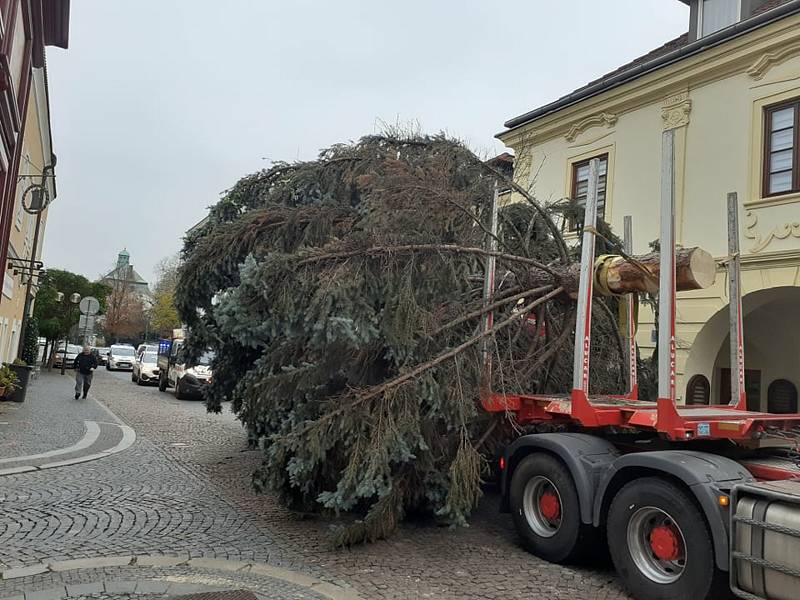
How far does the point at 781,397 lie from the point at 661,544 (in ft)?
31.5

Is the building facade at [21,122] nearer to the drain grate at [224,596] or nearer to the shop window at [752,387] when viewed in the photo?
the drain grate at [224,596]

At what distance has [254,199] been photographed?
8078 millimetres

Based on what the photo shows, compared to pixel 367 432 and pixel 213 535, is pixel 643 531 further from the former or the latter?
pixel 213 535

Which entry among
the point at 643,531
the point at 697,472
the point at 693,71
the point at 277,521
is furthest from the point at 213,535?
the point at 693,71

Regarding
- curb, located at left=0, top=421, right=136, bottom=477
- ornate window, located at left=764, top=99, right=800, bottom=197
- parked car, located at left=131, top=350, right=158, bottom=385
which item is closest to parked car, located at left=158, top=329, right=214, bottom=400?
parked car, located at left=131, top=350, right=158, bottom=385

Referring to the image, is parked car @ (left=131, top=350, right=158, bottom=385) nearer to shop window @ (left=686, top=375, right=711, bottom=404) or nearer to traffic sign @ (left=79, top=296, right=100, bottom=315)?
traffic sign @ (left=79, top=296, right=100, bottom=315)

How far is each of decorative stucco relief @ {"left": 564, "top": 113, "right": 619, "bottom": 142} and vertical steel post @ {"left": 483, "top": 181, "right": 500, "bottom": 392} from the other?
8.15 m

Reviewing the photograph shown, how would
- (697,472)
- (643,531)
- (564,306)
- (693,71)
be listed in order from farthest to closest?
(693,71), (564,306), (643,531), (697,472)

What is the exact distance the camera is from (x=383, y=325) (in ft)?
17.5

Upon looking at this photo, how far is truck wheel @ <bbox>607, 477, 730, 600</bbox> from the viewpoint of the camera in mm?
4090

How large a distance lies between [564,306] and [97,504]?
17.3 ft

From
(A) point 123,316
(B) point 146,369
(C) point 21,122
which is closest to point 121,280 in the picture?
(A) point 123,316

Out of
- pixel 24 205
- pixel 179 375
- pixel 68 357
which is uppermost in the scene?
pixel 24 205

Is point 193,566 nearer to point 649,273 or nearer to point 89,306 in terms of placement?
point 649,273
